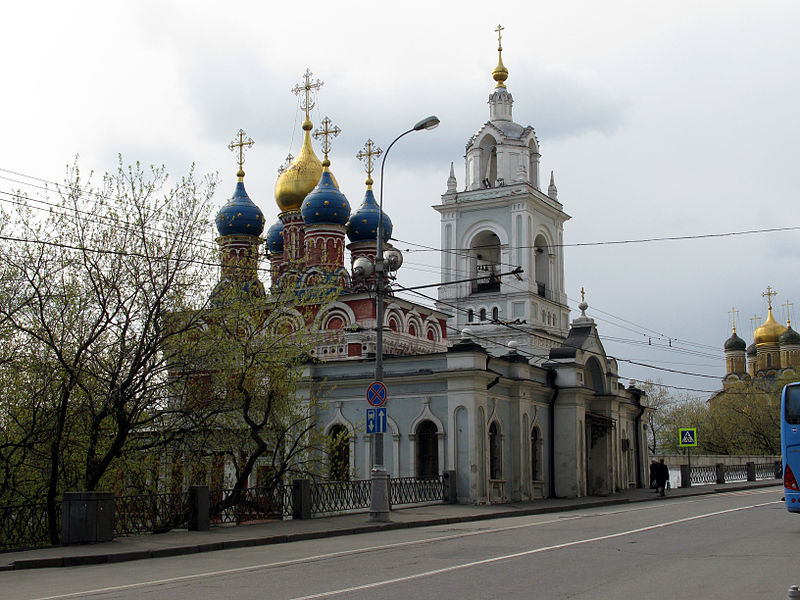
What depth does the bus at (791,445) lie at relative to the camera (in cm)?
1619

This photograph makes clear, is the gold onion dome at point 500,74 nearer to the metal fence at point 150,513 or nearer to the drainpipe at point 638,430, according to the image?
the drainpipe at point 638,430

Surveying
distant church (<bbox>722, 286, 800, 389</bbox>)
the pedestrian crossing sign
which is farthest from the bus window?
distant church (<bbox>722, 286, 800, 389</bbox>)

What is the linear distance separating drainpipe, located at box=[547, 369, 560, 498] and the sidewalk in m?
4.36

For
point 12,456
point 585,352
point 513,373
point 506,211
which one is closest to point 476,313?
point 506,211

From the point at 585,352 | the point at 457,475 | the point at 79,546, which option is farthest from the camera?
the point at 585,352

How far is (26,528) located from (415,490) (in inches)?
420

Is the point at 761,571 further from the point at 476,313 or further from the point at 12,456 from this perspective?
the point at 476,313

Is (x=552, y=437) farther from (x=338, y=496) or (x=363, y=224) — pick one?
(x=363, y=224)

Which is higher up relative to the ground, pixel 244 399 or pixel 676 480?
pixel 244 399

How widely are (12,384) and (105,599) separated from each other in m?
9.38

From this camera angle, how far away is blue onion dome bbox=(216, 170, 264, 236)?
→ 43.0 meters

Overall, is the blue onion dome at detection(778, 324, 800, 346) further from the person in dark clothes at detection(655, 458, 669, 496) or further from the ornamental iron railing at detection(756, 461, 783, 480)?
the person in dark clothes at detection(655, 458, 669, 496)

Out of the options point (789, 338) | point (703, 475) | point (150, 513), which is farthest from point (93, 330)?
point (789, 338)

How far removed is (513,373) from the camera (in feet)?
98.5
